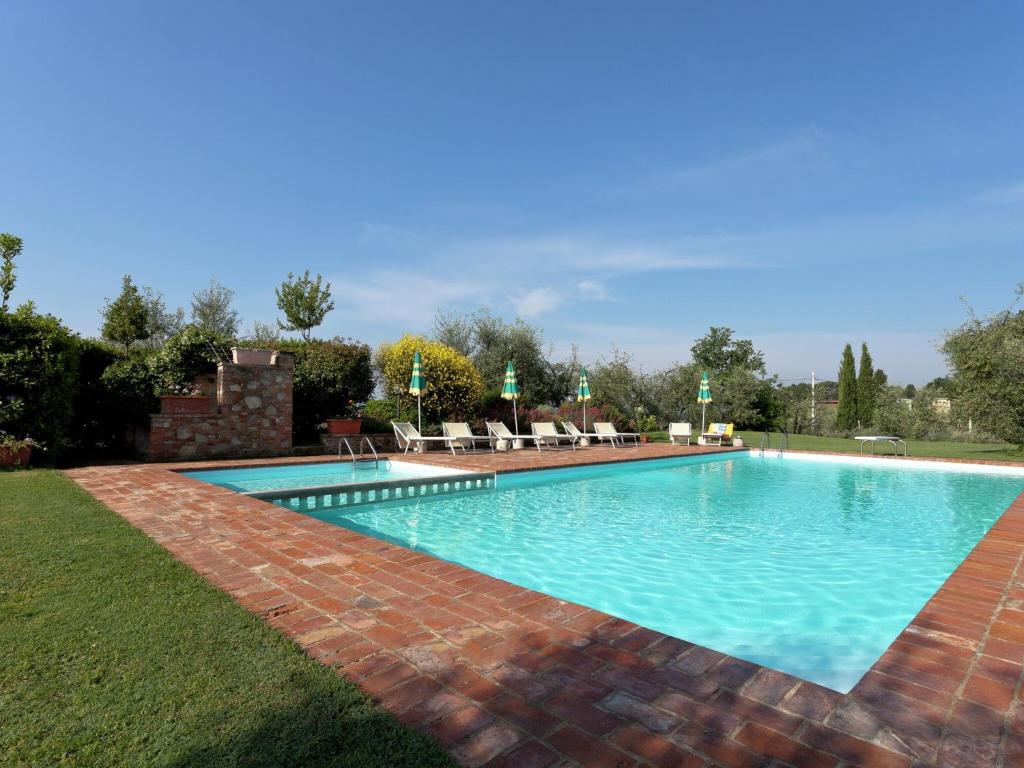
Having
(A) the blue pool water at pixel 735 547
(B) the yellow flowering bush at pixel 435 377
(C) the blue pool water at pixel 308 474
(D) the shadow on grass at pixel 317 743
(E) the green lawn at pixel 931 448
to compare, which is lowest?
(A) the blue pool water at pixel 735 547

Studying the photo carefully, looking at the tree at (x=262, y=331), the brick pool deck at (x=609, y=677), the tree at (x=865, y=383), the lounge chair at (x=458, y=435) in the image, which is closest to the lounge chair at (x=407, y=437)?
the lounge chair at (x=458, y=435)

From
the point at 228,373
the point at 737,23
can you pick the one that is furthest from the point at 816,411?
the point at 228,373

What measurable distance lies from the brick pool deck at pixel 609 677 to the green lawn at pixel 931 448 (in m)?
13.8

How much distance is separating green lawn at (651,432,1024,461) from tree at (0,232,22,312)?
1874 centimetres

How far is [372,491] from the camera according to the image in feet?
26.4

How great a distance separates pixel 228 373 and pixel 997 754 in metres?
12.0

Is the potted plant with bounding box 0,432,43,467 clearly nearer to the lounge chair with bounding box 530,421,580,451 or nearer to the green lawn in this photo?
the lounge chair with bounding box 530,421,580,451

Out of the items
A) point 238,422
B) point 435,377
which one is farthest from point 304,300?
point 238,422

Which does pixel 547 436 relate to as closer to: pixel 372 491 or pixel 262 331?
pixel 372 491

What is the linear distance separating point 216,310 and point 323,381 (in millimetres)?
13646

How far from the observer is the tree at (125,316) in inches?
650

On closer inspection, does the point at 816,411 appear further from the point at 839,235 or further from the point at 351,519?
the point at 351,519

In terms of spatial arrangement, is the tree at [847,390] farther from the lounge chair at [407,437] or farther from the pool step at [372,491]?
the pool step at [372,491]

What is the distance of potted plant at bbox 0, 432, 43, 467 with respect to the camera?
823 cm
